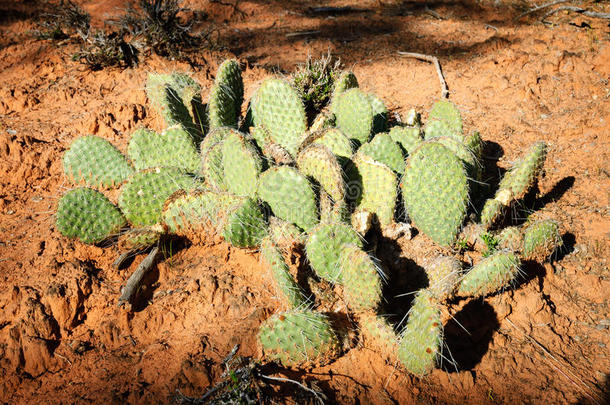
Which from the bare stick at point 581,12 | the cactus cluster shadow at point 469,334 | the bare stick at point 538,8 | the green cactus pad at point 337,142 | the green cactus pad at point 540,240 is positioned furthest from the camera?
the bare stick at point 538,8

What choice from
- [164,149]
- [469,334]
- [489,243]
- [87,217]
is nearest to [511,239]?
[489,243]

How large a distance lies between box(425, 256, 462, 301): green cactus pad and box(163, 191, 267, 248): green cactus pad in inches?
39.7

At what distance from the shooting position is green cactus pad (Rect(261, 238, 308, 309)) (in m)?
2.46

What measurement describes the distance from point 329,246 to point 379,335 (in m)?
0.54

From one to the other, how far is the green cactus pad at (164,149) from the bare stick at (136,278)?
2.24 ft

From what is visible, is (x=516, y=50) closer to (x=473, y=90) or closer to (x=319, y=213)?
(x=473, y=90)

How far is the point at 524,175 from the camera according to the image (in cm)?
312

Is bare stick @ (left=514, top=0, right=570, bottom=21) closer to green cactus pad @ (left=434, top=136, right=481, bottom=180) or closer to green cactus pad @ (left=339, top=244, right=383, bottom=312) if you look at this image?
green cactus pad @ (left=434, top=136, right=481, bottom=180)

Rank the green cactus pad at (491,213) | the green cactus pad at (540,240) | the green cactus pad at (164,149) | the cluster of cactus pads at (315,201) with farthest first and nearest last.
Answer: the green cactus pad at (164,149)
the green cactus pad at (491,213)
the green cactus pad at (540,240)
the cluster of cactus pads at (315,201)

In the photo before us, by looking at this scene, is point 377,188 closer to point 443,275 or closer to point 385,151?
point 385,151

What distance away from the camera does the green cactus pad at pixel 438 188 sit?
286cm

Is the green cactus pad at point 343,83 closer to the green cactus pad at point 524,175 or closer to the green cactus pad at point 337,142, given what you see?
the green cactus pad at point 337,142

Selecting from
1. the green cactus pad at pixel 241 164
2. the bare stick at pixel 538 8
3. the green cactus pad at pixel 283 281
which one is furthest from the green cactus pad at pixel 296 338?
the bare stick at pixel 538 8

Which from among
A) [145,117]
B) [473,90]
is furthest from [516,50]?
[145,117]
